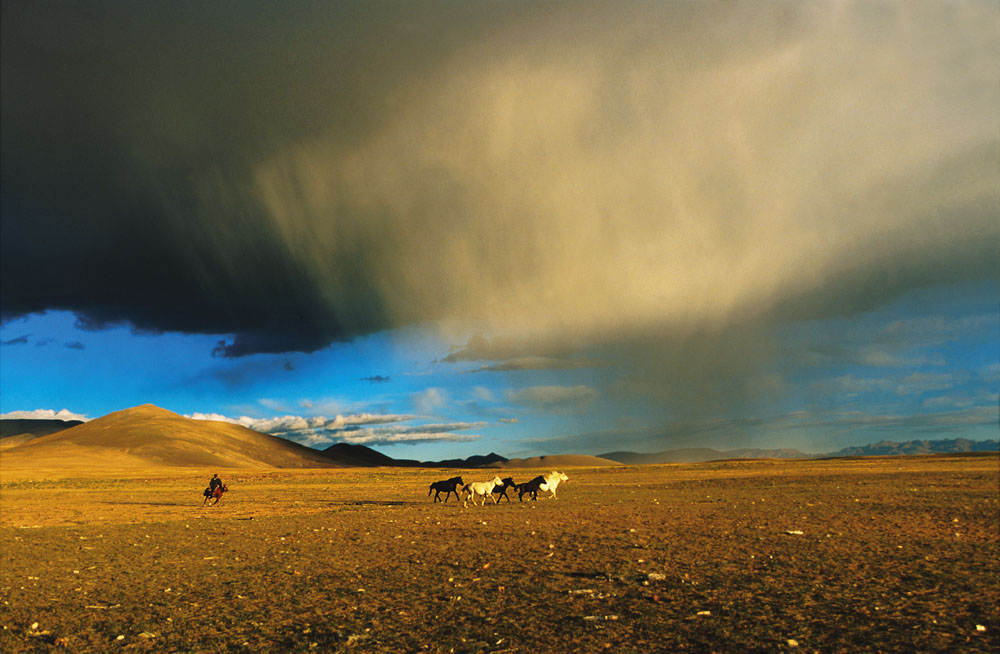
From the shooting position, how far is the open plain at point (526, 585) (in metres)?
9.37

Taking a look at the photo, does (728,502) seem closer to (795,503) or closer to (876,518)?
(795,503)

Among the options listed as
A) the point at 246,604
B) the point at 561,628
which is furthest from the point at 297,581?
the point at 561,628

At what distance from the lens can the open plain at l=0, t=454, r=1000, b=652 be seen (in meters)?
9.37

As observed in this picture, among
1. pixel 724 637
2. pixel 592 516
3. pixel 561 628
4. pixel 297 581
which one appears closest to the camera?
pixel 724 637

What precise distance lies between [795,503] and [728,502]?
3.43 m

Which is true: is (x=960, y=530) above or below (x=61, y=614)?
below

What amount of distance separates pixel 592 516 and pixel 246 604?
17.4 metres

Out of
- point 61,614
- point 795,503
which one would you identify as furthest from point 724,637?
point 795,503

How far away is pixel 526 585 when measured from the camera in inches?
504

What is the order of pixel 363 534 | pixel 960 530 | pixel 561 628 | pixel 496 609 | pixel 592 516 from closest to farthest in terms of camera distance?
pixel 561 628, pixel 496 609, pixel 960 530, pixel 363 534, pixel 592 516

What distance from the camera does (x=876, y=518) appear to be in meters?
23.3

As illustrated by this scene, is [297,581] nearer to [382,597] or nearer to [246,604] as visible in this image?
[246,604]

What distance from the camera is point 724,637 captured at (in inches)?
355

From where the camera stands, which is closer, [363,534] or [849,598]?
[849,598]
